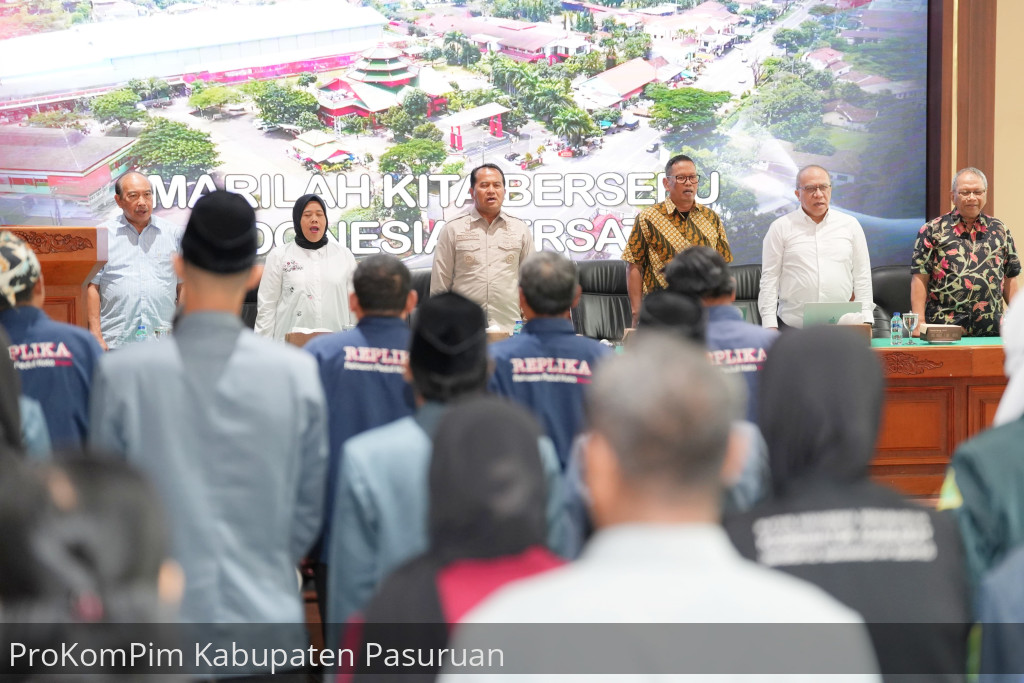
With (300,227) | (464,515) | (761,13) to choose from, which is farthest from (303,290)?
(761,13)

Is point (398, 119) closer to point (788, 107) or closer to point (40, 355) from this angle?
point (788, 107)

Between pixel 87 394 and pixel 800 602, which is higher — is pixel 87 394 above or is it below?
below

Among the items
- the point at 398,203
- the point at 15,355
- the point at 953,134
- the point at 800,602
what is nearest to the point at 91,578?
the point at 800,602

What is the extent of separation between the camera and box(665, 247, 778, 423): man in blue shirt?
10.2 ft

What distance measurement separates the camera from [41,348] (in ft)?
9.16

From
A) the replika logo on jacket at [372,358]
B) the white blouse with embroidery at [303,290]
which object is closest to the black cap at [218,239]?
the replika logo on jacket at [372,358]

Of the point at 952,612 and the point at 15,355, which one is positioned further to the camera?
the point at 15,355

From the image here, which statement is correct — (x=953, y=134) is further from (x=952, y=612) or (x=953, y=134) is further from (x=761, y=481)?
(x=952, y=612)

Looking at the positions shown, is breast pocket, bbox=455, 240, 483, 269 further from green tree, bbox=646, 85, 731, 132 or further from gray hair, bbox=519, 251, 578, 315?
green tree, bbox=646, 85, 731, 132

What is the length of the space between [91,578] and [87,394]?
2146 millimetres

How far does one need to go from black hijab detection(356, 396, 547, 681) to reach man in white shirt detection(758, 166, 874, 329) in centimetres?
488

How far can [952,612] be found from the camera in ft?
5.20

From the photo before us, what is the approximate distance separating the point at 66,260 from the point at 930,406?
4.21 meters

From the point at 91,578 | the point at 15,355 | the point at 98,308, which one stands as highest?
the point at 91,578
